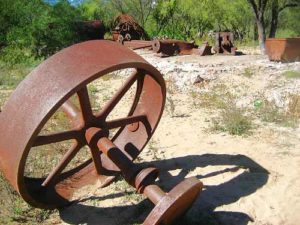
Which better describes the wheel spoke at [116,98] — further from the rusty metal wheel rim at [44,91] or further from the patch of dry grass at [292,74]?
the patch of dry grass at [292,74]

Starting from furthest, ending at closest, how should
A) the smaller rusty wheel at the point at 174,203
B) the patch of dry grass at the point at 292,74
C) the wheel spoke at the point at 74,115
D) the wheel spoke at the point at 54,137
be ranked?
the patch of dry grass at the point at 292,74 < the wheel spoke at the point at 74,115 < the wheel spoke at the point at 54,137 < the smaller rusty wheel at the point at 174,203

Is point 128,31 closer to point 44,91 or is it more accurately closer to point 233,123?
point 233,123

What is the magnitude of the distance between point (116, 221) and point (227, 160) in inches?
59.8

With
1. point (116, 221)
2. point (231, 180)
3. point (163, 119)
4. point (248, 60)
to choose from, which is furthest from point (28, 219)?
point (248, 60)

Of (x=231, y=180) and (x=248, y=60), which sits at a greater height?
(x=248, y=60)

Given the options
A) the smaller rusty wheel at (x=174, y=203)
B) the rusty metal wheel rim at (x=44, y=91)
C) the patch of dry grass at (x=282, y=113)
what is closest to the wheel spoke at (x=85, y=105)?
the rusty metal wheel rim at (x=44, y=91)

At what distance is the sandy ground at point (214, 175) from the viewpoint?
3867 mm

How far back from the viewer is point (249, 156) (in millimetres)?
4898

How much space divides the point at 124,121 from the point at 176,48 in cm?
864

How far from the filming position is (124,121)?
4.25 m

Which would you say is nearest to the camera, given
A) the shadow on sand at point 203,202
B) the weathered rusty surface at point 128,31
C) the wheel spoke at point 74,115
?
the shadow on sand at point 203,202

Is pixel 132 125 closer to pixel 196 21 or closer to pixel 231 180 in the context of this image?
pixel 231 180

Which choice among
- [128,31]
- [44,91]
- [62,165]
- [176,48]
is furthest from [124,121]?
[128,31]

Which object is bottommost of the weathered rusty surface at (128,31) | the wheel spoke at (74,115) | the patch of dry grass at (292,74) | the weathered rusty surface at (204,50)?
the patch of dry grass at (292,74)
